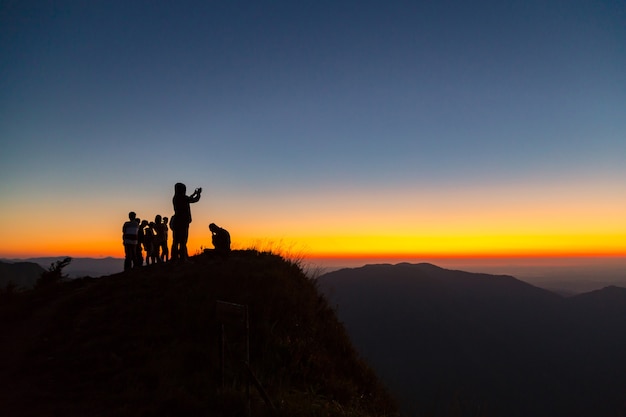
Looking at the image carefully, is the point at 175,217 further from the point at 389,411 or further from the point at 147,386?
the point at 389,411

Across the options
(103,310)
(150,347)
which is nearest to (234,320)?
(150,347)

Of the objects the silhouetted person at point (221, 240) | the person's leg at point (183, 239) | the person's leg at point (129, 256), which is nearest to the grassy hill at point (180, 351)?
the person's leg at point (183, 239)

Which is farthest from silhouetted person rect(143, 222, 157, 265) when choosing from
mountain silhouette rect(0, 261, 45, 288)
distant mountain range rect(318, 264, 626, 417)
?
mountain silhouette rect(0, 261, 45, 288)

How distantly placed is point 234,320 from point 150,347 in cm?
328

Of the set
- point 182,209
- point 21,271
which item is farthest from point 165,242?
point 21,271

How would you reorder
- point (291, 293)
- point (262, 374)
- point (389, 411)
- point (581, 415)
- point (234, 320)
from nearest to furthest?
point (234, 320)
point (262, 374)
point (389, 411)
point (291, 293)
point (581, 415)

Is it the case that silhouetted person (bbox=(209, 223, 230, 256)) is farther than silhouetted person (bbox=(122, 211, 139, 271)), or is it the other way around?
silhouetted person (bbox=(209, 223, 230, 256))

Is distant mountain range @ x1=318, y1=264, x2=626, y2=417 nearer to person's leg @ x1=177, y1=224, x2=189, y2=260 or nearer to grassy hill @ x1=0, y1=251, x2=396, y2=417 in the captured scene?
person's leg @ x1=177, y1=224, x2=189, y2=260

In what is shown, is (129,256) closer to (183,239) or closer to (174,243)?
(174,243)

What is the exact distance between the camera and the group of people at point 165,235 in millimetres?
14203

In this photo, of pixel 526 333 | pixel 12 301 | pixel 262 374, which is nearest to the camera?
pixel 262 374

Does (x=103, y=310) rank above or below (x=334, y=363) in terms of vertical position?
above

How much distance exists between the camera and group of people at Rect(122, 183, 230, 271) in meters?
14.2

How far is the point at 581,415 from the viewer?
12181 centimetres
